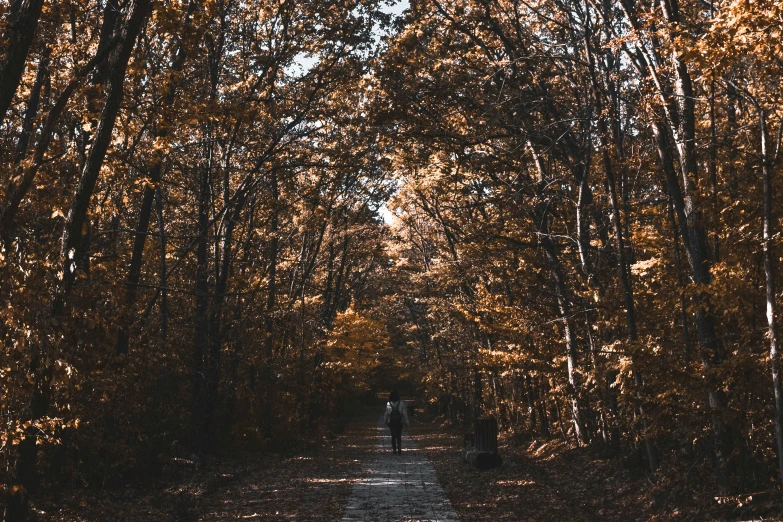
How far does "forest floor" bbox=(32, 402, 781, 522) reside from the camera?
31.5ft

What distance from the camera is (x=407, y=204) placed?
26.1m

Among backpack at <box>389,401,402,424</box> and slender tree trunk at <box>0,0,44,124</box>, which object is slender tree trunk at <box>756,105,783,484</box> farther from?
backpack at <box>389,401,402,424</box>

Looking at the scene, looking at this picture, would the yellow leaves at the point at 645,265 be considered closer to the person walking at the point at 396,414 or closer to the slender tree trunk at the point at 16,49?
the slender tree trunk at the point at 16,49

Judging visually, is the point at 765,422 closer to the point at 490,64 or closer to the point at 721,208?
the point at 721,208

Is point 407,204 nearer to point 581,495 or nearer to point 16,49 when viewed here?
point 581,495

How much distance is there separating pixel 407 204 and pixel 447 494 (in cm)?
1548

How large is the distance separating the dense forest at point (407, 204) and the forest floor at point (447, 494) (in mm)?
523

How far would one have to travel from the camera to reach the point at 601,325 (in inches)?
495

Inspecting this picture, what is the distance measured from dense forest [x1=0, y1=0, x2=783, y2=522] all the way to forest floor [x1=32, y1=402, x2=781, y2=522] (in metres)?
0.52

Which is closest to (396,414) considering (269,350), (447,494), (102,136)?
(269,350)

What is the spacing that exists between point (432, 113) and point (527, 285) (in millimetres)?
5126

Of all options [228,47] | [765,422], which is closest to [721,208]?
[765,422]

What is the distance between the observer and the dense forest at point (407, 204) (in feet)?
24.3

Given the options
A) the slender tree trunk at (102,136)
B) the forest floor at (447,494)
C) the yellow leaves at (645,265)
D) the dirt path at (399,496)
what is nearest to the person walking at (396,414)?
the dirt path at (399,496)
